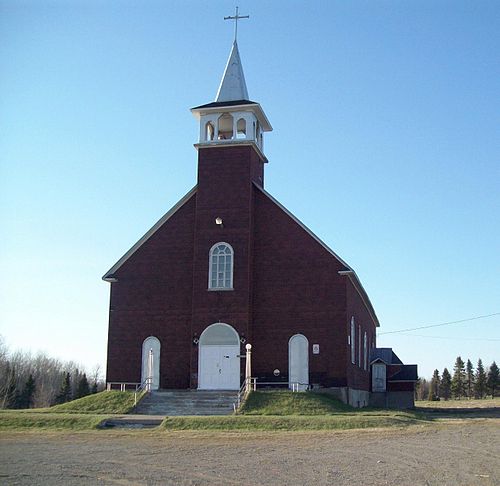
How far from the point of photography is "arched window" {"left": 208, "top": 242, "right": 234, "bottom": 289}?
3797 centimetres

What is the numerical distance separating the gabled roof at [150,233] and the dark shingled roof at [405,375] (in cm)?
2482

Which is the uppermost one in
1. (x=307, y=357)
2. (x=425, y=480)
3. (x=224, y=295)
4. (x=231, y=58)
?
(x=231, y=58)

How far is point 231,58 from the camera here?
44.0 meters

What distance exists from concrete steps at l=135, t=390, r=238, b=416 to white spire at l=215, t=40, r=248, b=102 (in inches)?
663

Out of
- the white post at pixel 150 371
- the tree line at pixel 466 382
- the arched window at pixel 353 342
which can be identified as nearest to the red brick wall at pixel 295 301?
the arched window at pixel 353 342

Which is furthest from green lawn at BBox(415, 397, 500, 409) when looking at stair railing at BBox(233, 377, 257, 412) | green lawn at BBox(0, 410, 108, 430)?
green lawn at BBox(0, 410, 108, 430)

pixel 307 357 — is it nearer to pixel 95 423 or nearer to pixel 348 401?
pixel 348 401

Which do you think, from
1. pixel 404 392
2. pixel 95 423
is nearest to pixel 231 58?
pixel 95 423

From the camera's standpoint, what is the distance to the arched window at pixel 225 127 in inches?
1615

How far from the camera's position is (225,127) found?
137ft

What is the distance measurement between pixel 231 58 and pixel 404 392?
2833 cm

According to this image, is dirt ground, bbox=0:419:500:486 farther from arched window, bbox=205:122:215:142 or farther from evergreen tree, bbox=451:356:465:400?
evergreen tree, bbox=451:356:465:400

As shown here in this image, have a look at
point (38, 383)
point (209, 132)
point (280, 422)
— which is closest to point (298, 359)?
point (280, 422)

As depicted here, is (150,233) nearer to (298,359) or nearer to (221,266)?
(221,266)
